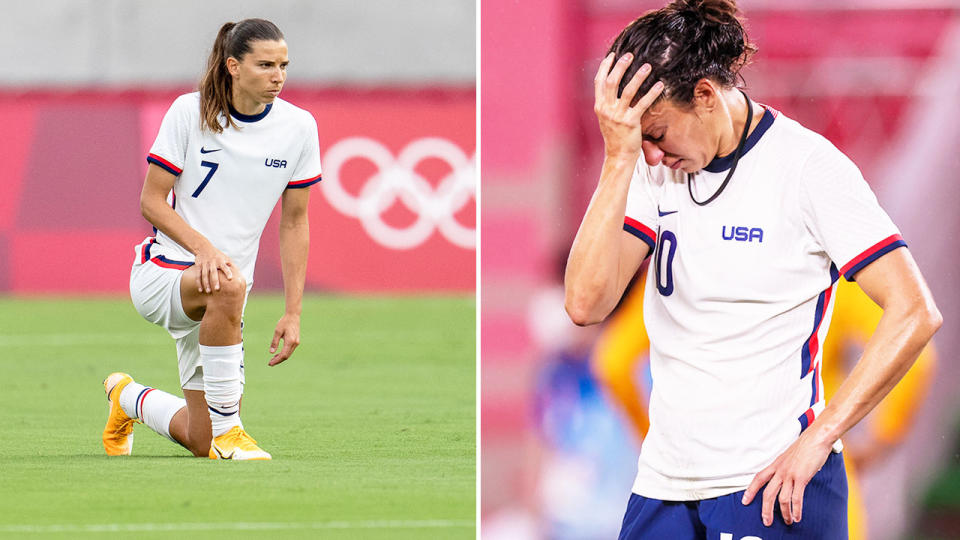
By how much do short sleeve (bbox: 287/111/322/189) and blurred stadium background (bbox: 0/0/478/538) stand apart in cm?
103

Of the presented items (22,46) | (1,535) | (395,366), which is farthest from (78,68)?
(1,535)

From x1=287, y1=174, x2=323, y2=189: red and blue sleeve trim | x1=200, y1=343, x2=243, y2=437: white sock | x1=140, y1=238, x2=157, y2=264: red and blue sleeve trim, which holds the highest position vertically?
x1=287, y1=174, x2=323, y2=189: red and blue sleeve trim

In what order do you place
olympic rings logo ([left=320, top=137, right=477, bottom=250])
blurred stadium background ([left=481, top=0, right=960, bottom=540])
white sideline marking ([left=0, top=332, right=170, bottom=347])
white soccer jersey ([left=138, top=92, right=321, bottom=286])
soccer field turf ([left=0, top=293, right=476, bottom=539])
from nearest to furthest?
blurred stadium background ([left=481, top=0, right=960, bottom=540]) → soccer field turf ([left=0, top=293, right=476, bottom=539]) → white soccer jersey ([left=138, top=92, right=321, bottom=286]) → white sideline marking ([left=0, top=332, right=170, bottom=347]) → olympic rings logo ([left=320, top=137, right=477, bottom=250])

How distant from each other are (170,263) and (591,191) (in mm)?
2652

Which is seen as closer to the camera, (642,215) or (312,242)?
(642,215)

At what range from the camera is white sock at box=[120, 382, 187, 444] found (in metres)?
5.98

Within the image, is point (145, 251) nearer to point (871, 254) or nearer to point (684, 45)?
point (684, 45)

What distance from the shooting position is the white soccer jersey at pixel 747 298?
8.52 feet

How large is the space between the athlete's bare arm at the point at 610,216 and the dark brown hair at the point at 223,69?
127 inches

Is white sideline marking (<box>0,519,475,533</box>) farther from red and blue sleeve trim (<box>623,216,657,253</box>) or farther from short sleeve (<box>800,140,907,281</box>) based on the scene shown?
short sleeve (<box>800,140,907,281</box>)

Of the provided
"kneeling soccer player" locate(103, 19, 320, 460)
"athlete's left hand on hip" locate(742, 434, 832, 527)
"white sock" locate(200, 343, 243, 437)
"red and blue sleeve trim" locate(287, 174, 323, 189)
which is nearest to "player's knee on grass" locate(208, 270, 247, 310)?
"kneeling soccer player" locate(103, 19, 320, 460)

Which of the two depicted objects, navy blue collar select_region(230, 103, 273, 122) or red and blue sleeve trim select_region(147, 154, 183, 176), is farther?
navy blue collar select_region(230, 103, 273, 122)

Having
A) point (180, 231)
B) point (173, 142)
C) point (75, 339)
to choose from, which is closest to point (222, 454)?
point (180, 231)

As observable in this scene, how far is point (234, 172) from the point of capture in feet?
19.3
